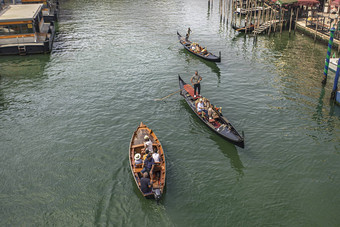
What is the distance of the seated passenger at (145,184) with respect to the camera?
15.5 meters

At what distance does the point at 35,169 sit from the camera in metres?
18.9

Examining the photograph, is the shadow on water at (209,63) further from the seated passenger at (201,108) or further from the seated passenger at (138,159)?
the seated passenger at (138,159)

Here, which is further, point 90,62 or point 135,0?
point 135,0

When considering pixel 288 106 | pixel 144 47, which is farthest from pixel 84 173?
pixel 144 47

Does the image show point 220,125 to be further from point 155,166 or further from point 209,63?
point 209,63

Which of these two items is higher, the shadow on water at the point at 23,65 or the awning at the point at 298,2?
the awning at the point at 298,2

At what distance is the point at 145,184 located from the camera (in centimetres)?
1555

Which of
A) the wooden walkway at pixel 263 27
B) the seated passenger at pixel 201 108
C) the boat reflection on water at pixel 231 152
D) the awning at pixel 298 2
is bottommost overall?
the boat reflection on water at pixel 231 152

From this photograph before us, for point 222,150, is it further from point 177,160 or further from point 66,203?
point 66,203

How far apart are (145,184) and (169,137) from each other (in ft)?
22.8

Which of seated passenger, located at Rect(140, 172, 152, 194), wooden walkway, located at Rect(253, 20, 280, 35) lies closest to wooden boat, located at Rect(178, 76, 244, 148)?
seated passenger, located at Rect(140, 172, 152, 194)

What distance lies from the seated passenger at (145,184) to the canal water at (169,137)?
31.0 inches

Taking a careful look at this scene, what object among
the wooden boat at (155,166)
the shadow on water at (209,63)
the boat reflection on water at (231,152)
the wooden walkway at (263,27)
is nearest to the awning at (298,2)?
the wooden walkway at (263,27)

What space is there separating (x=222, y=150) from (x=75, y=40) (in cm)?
3375
